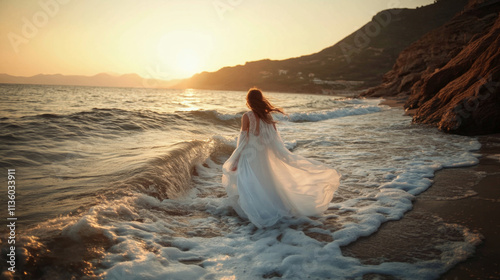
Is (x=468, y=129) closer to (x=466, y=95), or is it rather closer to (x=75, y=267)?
(x=466, y=95)

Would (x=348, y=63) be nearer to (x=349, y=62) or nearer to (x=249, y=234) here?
(x=349, y=62)

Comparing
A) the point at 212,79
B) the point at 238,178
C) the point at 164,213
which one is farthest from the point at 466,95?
the point at 212,79

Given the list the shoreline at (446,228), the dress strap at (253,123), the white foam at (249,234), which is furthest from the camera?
the dress strap at (253,123)

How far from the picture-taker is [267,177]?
444 centimetres

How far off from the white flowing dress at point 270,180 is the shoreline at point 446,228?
1057mm

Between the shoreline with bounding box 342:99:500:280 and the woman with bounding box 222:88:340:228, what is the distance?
1066 millimetres

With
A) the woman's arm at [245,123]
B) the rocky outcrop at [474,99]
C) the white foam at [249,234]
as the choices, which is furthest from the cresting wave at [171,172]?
the rocky outcrop at [474,99]

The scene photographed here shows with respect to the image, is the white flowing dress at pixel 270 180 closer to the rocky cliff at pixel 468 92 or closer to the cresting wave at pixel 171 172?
the cresting wave at pixel 171 172

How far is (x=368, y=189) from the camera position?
223 inches

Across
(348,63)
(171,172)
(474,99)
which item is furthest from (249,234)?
(348,63)

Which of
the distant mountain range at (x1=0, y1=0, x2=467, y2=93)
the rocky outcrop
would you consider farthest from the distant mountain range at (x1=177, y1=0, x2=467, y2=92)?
the rocky outcrop

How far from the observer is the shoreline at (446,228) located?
9.45ft

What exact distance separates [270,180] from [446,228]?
2.42 metres

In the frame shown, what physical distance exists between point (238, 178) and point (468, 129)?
9.56 meters
